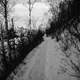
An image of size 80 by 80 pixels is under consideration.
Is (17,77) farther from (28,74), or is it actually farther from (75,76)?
(75,76)

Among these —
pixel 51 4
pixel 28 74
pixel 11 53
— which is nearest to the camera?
pixel 28 74

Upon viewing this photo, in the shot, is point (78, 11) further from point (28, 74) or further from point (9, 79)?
point (9, 79)

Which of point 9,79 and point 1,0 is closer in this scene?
point 9,79

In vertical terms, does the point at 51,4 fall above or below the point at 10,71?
above

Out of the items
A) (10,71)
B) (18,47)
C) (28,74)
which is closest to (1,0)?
(18,47)

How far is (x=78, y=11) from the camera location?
15.4m

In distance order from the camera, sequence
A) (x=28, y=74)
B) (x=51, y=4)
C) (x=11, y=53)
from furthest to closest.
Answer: (x=51, y=4) < (x=11, y=53) < (x=28, y=74)

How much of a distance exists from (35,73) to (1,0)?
523 centimetres

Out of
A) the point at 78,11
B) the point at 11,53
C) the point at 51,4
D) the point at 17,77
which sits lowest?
the point at 17,77

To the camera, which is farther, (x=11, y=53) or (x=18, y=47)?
(x=18, y=47)

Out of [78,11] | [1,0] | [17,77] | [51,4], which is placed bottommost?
[17,77]

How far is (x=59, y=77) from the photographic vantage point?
17.6 feet

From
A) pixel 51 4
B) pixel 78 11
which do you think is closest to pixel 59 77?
pixel 78 11

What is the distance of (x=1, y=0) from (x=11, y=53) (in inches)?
146
